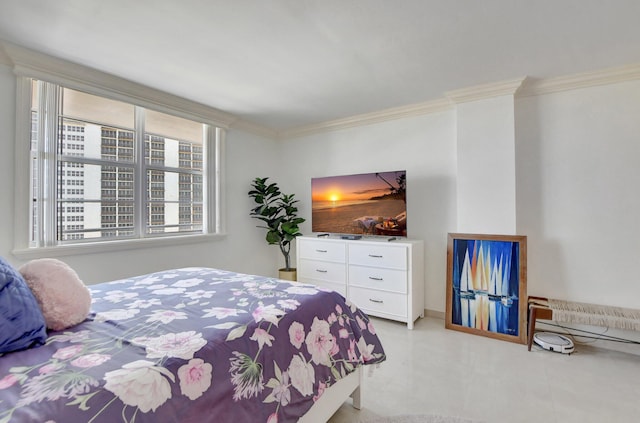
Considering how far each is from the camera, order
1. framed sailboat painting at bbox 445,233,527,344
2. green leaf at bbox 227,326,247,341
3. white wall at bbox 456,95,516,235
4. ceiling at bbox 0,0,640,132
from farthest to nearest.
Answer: white wall at bbox 456,95,516,235 < framed sailboat painting at bbox 445,233,527,344 < ceiling at bbox 0,0,640,132 < green leaf at bbox 227,326,247,341

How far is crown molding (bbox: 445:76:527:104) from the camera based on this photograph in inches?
104

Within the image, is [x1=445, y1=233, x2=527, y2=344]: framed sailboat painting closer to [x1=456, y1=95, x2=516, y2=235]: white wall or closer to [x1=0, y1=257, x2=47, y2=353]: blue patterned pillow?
[x1=456, y1=95, x2=516, y2=235]: white wall

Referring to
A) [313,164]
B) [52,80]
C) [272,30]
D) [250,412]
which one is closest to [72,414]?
[250,412]

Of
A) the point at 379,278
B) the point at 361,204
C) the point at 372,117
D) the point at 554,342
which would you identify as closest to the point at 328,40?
the point at 372,117

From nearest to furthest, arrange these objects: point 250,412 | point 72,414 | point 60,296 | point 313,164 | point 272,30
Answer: point 72,414 → point 250,412 → point 60,296 → point 272,30 → point 313,164

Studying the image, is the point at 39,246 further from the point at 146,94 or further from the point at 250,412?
the point at 250,412

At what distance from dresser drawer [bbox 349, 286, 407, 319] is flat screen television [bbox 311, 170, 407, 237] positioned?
655 millimetres

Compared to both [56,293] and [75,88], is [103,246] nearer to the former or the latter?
[75,88]

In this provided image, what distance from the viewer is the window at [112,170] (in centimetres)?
234

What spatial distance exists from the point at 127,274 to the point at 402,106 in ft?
11.2

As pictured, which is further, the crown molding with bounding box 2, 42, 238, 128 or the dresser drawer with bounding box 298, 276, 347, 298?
the dresser drawer with bounding box 298, 276, 347, 298

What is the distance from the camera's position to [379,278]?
3098 millimetres

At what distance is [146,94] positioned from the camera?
2844 mm

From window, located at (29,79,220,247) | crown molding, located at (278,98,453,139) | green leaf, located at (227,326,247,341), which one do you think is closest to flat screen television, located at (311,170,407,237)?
crown molding, located at (278,98,453,139)
